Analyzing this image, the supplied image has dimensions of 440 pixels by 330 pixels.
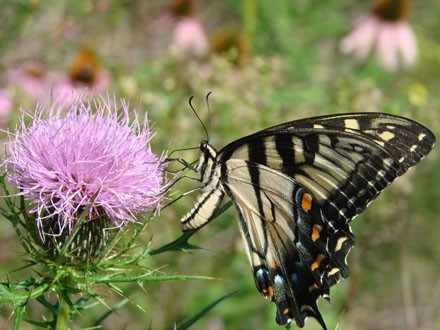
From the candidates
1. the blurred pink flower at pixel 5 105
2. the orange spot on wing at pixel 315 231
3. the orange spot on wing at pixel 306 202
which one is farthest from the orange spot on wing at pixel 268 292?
the blurred pink flower at pixel 5 105

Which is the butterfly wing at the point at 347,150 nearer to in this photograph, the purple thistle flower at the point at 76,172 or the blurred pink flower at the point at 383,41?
the purple thistle flower at the point at 76,172

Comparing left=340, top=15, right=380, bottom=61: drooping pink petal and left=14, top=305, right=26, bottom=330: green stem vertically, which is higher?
left=340, top=15, right=380, bottom=61: drooping pink petal

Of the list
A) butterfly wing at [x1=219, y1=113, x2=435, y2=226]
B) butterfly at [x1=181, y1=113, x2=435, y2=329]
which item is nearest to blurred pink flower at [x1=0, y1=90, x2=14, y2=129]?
butterfly at [x1=181, y1=113, x2=435, y2=329]

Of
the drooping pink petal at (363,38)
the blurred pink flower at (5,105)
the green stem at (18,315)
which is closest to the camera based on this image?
the green stem at (18,315)

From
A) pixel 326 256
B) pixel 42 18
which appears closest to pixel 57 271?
pixel 326 256

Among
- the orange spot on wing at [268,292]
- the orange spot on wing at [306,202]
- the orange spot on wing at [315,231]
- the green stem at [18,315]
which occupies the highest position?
the orange spot on wing at [306,202]

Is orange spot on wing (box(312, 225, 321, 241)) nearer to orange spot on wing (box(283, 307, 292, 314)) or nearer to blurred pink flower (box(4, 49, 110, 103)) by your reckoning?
orange spot on wing (box(283, 307, 292, 314))

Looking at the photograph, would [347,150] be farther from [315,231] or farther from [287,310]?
[287,310]
